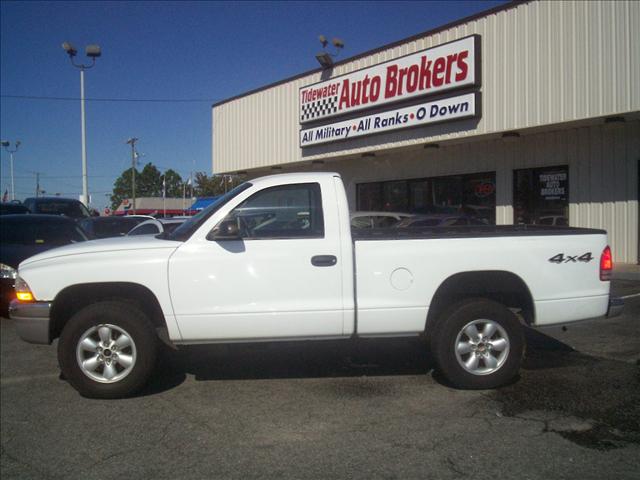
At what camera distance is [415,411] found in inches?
174

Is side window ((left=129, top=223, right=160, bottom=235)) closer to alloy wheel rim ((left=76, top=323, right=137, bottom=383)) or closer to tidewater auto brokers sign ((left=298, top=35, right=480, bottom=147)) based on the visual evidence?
alloy wheel rim ((left=76, top=323, right=137, bottom=383))

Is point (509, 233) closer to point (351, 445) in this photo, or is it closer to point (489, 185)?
point (351, 445)

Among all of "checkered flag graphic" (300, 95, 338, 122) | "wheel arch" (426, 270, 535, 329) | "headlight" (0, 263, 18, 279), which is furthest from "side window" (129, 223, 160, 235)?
"checkered flag graphic" (300, 95, 338, 122)

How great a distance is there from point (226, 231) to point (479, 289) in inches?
90.9

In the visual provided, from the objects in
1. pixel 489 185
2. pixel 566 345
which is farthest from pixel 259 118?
pixel 566 345

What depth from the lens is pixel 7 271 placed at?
24.0ft

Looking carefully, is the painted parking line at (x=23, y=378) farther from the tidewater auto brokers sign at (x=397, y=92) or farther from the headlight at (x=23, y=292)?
the tidewater auto brokers sign at (x=397, y=92)

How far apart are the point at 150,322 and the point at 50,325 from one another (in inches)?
33.4

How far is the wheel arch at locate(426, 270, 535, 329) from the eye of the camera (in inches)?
191

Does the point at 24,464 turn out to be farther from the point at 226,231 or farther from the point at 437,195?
the point at 437,195

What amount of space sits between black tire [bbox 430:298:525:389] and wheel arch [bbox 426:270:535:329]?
109mm

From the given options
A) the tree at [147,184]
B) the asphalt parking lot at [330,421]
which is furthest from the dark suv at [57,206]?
the tree at [147,184]

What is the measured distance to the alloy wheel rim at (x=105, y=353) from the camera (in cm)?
468

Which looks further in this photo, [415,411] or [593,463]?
[415,411]
